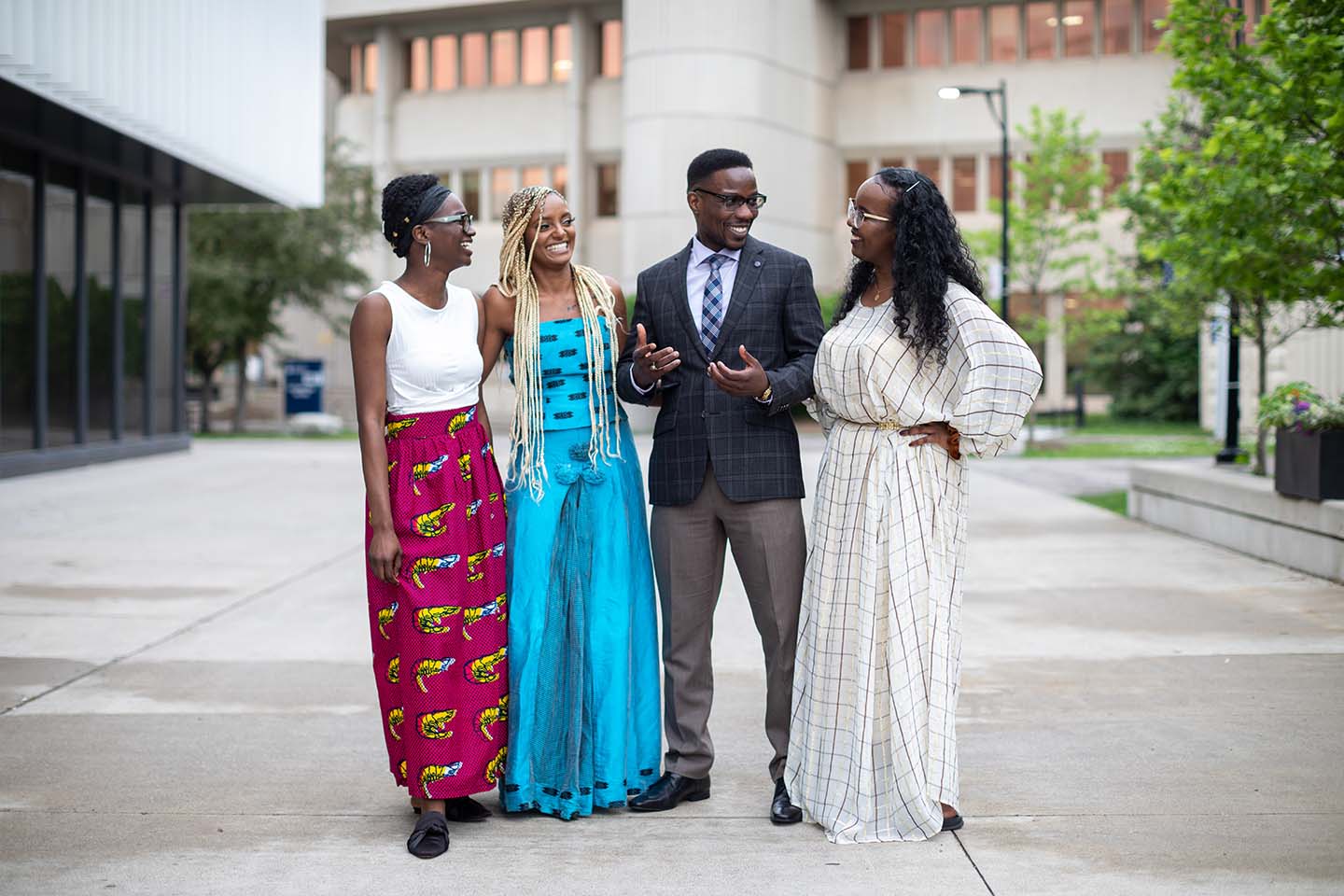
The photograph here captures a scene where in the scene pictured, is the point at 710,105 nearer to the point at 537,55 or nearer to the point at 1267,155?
the point at 537,55

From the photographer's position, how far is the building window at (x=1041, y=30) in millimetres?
39094

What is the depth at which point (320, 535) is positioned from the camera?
13180mm

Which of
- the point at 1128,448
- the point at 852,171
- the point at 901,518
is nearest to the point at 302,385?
the point at 852,171

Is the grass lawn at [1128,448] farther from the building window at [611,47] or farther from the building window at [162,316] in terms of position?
the building window at [611,47]

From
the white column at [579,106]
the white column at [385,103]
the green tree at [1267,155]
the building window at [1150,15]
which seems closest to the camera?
the green tree at [1267,155]

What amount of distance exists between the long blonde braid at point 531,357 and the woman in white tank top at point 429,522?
0.51 ft

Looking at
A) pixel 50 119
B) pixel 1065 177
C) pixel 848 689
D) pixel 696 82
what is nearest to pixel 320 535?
pixel 50 119

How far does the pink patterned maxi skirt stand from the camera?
445 cm

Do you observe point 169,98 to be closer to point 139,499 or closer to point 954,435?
point 139,499

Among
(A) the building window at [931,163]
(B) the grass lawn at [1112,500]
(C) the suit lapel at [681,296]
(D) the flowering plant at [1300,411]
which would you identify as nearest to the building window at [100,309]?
(B) the grass lawn at [1112,500]

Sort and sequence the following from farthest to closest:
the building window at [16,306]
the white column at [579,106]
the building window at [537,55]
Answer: the building window at [537,55]
the white column at [579,106]
the building window at [16,306]

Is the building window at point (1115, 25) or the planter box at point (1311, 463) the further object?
the building window at point (1115, 25)

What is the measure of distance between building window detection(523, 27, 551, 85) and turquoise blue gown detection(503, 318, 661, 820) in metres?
38.8

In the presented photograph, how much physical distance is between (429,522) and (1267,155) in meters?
8.02
